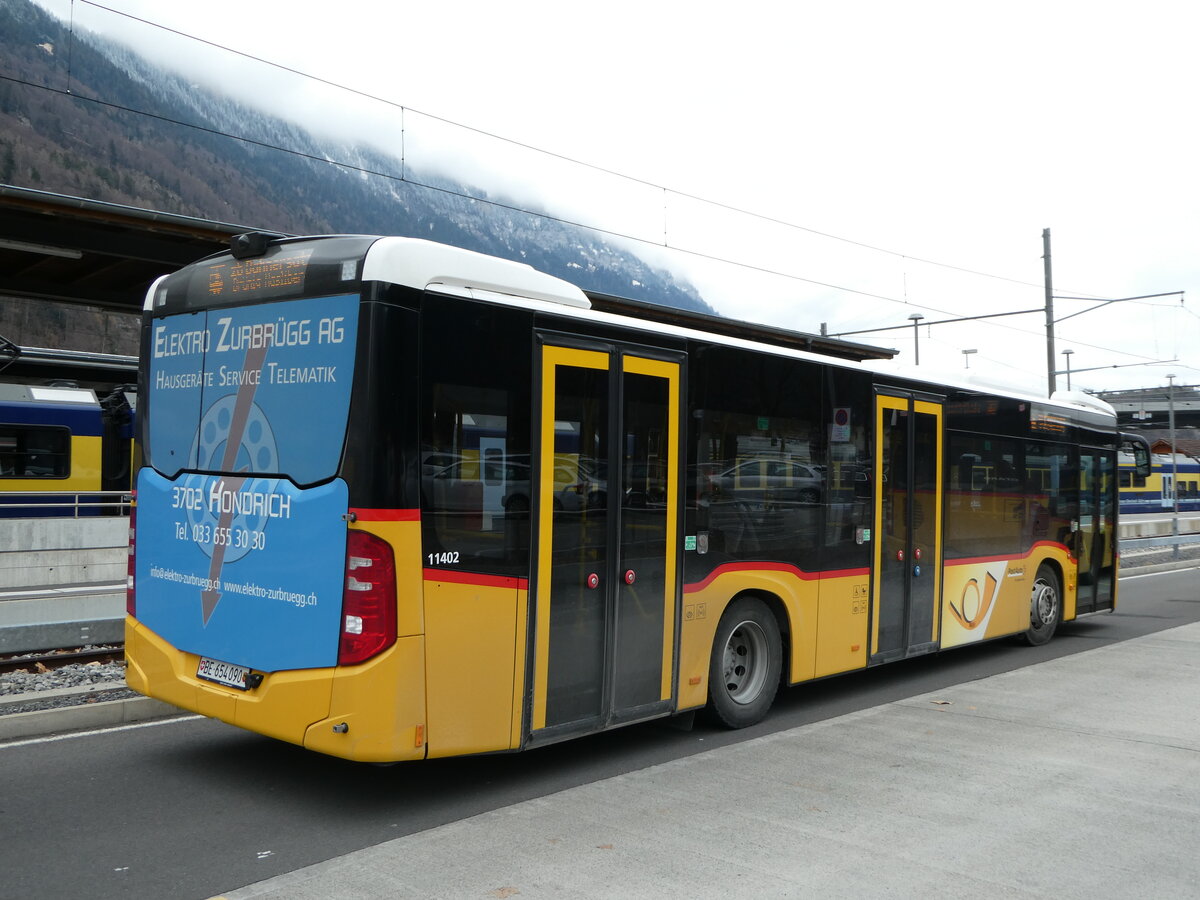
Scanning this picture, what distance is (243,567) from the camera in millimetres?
5668

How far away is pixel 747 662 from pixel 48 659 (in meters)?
6.79

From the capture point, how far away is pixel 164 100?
517 ft

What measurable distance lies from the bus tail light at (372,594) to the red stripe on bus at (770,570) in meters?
2.36

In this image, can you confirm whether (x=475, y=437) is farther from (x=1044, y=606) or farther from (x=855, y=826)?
(x=1044, y=606)

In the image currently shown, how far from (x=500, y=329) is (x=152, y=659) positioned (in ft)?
9.57

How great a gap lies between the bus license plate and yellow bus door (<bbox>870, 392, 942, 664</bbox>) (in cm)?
526

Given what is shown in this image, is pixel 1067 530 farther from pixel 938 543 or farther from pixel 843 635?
pixel 843 635

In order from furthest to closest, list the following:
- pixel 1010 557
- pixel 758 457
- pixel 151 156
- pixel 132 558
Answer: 1. pixel 151 156
2. pixel 1010 557
3. pixel 758 457
4. pixel 132 558

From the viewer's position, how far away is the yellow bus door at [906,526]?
8883 millimetres

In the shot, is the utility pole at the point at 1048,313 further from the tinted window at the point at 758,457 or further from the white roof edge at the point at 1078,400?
the tinted window at the point at 758,457

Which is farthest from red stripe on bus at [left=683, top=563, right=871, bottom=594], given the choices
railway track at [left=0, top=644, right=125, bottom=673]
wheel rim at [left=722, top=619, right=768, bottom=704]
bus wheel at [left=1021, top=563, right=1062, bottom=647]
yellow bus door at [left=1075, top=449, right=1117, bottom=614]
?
railway track at [left=0, top=644, right=125, bottom=673]

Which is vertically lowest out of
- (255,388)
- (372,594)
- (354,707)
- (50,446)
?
(354,707)

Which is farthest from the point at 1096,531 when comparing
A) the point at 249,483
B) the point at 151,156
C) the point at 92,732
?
the point at 151,156

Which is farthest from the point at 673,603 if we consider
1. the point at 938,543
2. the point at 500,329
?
the point at 938,543
